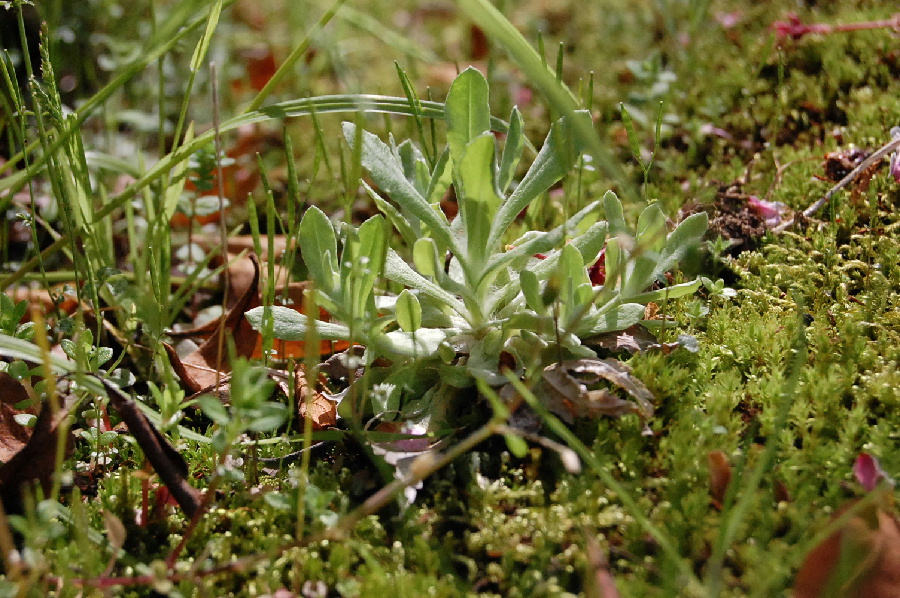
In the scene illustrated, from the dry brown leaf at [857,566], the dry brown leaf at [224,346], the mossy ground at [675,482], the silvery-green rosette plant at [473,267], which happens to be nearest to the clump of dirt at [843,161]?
the mossy ground at [675,482]

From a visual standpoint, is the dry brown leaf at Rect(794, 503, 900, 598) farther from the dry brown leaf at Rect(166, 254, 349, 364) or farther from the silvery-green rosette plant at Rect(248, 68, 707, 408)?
the dry brown leaf at Rect(166, 254, 349, 364)

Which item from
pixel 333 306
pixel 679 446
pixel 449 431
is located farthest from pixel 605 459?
pixel 333 306

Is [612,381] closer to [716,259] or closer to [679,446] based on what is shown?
[679,446]

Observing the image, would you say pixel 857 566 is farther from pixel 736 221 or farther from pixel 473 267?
pixel 736 221

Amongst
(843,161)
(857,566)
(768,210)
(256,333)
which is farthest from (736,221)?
(256,333)

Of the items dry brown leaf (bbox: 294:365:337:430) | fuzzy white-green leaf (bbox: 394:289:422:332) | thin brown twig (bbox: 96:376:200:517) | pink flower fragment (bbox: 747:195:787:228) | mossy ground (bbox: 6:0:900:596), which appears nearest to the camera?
mossy ground (bbox: 6:0:900:596)

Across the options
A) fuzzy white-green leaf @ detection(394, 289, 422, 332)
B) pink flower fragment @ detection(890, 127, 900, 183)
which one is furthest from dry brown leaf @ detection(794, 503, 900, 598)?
pink flower fragment @ detection(890, 127, 900, 183)
